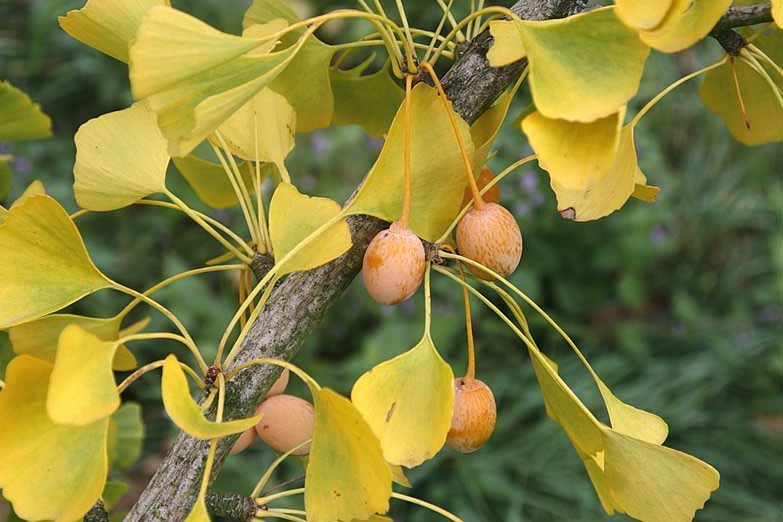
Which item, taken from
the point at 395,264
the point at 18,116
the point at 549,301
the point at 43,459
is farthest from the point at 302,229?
the point at 549,301

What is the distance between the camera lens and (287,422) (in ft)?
1.82

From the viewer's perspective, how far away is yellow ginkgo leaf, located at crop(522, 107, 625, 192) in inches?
14.0

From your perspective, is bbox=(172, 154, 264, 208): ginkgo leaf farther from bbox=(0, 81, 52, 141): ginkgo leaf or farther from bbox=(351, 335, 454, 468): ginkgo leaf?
bbox=(351, 335, 454, 468): ginkgo leaf

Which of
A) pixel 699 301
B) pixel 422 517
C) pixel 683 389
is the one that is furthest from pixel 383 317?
pixel 699 301

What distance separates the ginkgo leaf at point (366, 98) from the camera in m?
0.62

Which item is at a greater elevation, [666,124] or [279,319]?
[279,319]

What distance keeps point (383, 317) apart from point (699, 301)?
2.73 ft

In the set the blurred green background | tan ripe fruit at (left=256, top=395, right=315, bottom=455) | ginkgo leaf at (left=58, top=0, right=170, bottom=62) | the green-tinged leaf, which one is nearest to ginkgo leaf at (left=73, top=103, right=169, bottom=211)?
ginkgo leaf at (left=58, top=0, right=170, bottom=62)

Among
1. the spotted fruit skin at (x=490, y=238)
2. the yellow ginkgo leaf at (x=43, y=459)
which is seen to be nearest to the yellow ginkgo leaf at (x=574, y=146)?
the spotted fruit skin at (x=490, y=238)

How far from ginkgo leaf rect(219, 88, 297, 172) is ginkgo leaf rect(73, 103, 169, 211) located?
0.04 m

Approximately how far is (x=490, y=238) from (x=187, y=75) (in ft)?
0.58

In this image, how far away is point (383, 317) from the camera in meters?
2.05

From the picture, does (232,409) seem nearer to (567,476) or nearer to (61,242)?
(61,242)

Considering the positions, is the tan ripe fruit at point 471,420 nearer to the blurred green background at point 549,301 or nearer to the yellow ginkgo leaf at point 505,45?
the yellow ginkgo leaf at point 505,45
